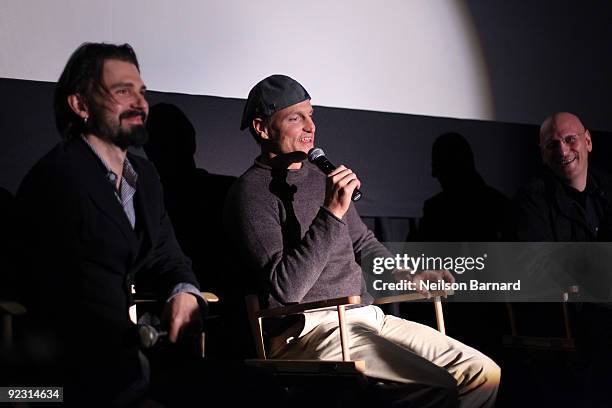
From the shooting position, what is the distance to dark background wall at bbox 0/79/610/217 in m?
2.63

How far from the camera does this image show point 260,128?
109 inches

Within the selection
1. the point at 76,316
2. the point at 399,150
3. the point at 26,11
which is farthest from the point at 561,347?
the point at 26,11

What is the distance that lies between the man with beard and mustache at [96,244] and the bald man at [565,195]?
1702 millimetres

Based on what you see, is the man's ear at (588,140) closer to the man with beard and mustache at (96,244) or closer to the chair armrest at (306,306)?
the chair armrest at (306,306)

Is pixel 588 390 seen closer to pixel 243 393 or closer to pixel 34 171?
pixel 243 393

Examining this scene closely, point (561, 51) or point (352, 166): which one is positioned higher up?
point (561, 51)

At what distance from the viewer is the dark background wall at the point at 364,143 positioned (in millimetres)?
2629

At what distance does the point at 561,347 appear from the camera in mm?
3033

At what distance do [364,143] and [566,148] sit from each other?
0.90 m

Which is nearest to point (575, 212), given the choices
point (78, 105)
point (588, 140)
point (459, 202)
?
point (588, 140)

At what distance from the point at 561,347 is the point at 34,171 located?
2047 mm

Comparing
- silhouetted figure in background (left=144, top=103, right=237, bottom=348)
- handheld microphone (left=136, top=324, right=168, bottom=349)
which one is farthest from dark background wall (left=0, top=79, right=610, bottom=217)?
handheld microphone (left=136, top=324, right=168, bottom=349)

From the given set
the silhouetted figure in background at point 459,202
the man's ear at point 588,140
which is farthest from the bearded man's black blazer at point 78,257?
the man's ear at point 588,140

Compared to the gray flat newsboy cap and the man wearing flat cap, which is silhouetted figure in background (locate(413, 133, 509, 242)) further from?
the gray flat newsboy cap
